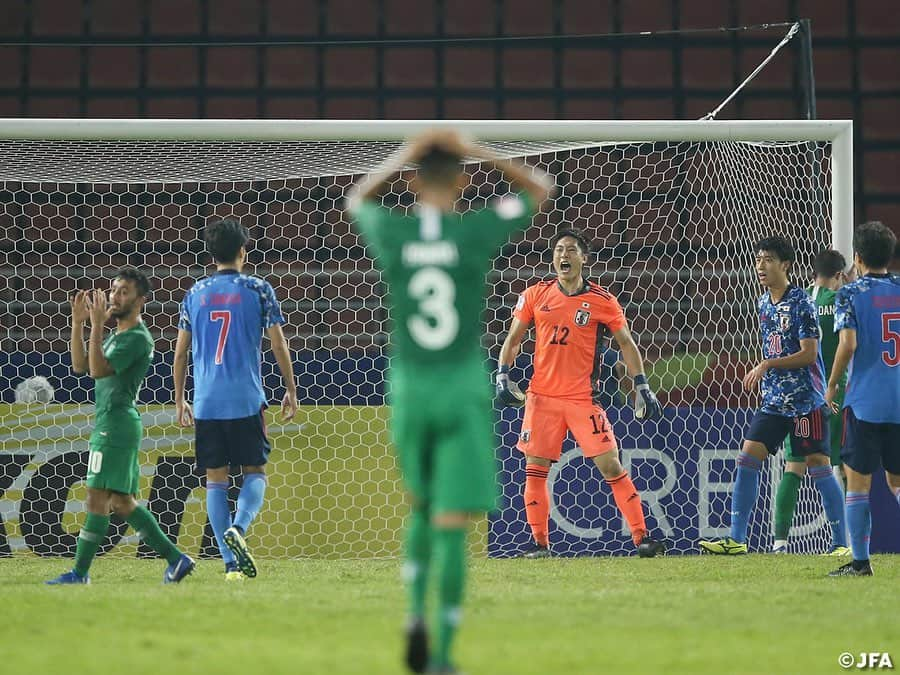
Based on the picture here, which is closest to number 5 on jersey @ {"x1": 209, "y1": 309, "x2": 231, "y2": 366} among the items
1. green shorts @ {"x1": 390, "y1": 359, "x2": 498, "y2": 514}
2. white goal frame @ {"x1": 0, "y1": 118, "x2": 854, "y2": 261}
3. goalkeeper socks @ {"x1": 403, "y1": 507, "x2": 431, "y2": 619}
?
white goal frame @ {"x1": 0, "y1": 118, "x2": 854, "y2": 261}

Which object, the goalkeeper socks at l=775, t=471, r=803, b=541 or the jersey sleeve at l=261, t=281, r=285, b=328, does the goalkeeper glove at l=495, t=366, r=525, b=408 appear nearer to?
the jersey sleeve at l=261, t=281, r=285, b=328

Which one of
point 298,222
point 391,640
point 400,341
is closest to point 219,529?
point 391,640

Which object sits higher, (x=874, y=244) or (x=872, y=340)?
(x=874, y=244)

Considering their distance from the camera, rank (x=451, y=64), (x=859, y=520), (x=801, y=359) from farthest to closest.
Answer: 1. (x=451, y=64)
2. (x=801, y=359)
3. (x=859, y=520)

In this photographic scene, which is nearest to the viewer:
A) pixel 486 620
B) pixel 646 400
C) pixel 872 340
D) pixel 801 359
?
pixel 486 620

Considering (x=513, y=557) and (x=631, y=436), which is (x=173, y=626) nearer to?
(x=513, y=557)

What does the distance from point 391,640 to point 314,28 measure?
11345 millimetres

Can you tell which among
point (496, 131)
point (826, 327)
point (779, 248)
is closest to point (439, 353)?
point (779, 248)

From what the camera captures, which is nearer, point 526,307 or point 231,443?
point 231,443

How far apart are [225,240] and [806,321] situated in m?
3.34

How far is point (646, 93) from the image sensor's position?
1469 cm

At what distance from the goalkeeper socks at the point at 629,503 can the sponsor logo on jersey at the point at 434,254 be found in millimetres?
A: 3903

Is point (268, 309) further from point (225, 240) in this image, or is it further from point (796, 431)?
point (796, 431)

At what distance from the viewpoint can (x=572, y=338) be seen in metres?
7.68
